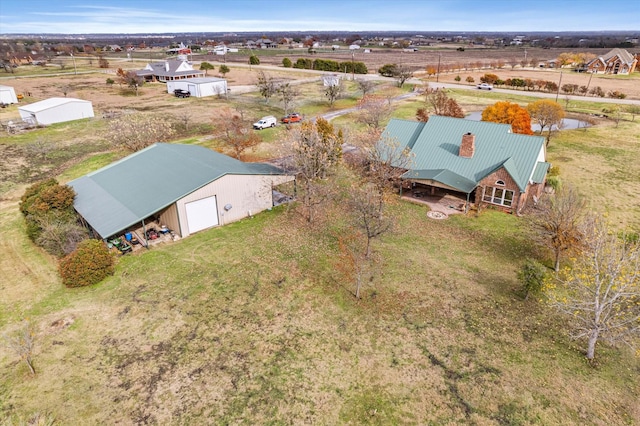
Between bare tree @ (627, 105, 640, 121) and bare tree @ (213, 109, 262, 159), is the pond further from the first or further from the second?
bare tree @ (213, 109, 262, 159)

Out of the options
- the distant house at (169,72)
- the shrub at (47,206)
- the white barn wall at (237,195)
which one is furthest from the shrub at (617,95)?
the shrub at (47,206)

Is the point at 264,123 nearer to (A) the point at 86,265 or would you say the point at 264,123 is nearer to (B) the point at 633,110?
(A) the point at 86,265

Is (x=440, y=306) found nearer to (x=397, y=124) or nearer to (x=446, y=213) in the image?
(x=446, y=213)

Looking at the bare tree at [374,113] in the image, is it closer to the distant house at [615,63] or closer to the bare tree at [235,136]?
the bare tree at [235,136]

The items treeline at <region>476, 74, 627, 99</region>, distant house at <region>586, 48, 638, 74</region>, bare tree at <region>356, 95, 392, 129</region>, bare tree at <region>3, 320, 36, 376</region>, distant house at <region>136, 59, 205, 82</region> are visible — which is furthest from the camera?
distant house at <region>586, 48, 638, 74</region>

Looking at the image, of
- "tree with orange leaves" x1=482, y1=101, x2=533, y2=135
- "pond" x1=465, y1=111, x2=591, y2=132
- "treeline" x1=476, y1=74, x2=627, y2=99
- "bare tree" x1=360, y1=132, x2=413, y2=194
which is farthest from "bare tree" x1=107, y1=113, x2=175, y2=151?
"treeline" x1=476, y1=74, x2=627, y2=99
